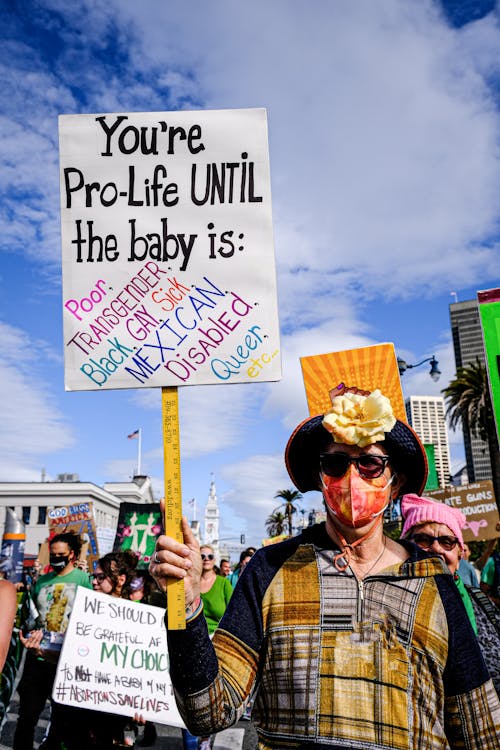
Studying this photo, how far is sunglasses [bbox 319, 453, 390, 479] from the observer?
2.35 metres

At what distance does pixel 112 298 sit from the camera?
247 cm

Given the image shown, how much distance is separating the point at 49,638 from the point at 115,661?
65 cm

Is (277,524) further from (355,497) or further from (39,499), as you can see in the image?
(355,497)

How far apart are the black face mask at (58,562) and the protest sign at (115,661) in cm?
33

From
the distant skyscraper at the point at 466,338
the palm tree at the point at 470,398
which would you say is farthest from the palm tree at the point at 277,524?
the distant skyscraper at the point at 466,338

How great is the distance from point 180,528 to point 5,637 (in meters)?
1.53

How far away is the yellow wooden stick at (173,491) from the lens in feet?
6.27

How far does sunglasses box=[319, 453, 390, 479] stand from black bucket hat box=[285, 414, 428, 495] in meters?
0.09

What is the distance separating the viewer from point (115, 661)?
6062 millimetres

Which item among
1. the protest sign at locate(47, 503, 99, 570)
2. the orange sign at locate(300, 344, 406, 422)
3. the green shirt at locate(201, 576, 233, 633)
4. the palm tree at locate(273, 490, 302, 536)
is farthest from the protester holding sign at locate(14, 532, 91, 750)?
the palm tree at locate(273, 490, 302, 536)

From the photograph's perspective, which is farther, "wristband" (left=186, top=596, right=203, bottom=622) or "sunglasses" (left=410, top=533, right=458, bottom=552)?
"sunglasses" (left=410, top=533, right=458, bottom=552)

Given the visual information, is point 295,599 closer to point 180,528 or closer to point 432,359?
point 180,528

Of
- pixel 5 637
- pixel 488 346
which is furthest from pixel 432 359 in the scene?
pixel 5 637

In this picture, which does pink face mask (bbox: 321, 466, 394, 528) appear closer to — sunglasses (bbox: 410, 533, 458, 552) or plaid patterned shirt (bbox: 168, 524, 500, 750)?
plaid patterned shirt (bbox: 168, 524, 500, 750)
